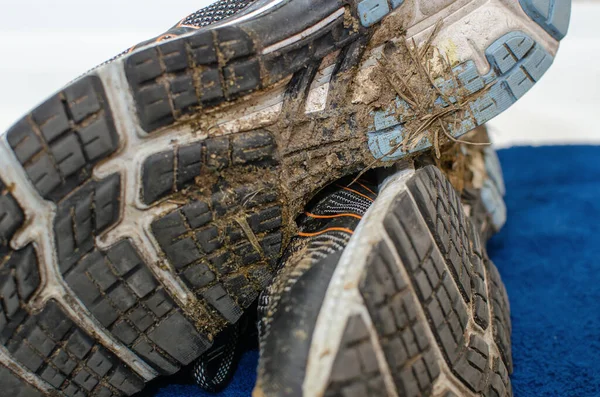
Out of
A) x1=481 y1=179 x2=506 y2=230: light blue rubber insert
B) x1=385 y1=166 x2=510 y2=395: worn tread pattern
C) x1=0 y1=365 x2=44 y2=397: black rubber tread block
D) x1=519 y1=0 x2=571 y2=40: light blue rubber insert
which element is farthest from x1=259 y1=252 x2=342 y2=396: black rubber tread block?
x1=481 y1=179 x2=506 y2=230: light blue rubber insert

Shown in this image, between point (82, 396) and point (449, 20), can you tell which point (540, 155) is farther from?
point (82, 396)

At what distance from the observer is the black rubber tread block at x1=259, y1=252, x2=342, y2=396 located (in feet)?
2.67

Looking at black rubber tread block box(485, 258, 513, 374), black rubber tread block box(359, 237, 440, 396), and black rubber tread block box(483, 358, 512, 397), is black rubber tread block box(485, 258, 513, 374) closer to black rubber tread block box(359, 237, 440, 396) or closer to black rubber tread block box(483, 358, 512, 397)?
black rubber tread block box(483, 358, 512, 397)

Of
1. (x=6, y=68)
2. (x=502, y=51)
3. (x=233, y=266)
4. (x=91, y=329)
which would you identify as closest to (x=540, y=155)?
(x=502, y=51)

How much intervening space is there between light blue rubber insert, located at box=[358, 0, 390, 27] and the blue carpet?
82cm

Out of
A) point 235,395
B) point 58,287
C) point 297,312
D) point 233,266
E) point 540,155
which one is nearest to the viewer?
point 297,312

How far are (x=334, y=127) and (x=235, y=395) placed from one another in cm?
63

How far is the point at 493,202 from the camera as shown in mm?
1728

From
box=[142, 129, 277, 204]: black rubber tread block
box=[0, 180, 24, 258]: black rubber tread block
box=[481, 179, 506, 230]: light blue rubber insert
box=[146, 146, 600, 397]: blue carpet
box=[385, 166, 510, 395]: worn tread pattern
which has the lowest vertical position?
box=[146, 146, 600, 397]: blue carpet

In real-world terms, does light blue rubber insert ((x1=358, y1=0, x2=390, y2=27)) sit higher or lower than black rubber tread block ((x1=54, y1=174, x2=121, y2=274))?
higher

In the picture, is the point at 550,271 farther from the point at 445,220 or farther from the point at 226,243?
the point at 226,243

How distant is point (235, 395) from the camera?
4.25 feet

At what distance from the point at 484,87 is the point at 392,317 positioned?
1.82ft

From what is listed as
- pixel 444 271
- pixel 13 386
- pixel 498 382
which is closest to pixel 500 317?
pixel 498 382
